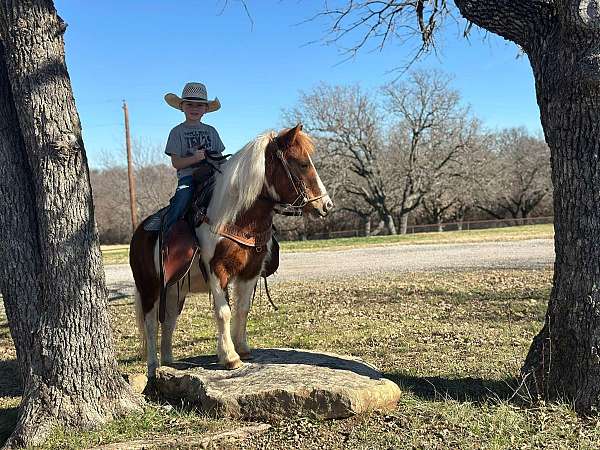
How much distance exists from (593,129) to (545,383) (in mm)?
2033

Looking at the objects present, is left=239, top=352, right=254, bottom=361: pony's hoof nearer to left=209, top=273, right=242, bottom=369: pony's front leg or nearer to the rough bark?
left=209, top=273, right=242, bottom=369: pony's front leg

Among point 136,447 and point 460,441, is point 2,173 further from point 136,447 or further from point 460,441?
point 460,441

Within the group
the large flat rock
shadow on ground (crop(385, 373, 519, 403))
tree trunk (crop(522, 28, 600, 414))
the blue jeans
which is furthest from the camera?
the blue jeans

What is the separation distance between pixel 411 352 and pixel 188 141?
3489 mm

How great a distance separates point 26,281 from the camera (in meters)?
4.26

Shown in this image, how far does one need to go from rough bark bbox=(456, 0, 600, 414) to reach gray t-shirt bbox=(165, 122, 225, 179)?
303 cm

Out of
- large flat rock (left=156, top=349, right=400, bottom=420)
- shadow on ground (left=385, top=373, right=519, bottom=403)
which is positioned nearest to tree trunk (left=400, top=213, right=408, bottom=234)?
shadow on ground (left=385, top=373, right=519, bottom=403)

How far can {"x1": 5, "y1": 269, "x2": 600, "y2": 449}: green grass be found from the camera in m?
3.81

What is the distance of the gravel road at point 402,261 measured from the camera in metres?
13.9

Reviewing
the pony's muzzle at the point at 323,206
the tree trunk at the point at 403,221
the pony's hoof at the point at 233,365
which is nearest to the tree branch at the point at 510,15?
the pony's muzzle at the point at 323,206

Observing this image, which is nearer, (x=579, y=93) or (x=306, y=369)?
(x=579, y=93)

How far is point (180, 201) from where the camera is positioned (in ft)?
16.4

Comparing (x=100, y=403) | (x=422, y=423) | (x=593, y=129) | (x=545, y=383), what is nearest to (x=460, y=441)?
(x=422, y=423)

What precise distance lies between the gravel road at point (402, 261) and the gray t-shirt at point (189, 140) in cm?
793
